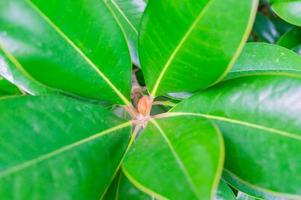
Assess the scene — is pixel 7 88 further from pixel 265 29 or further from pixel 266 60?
pixel 265 29

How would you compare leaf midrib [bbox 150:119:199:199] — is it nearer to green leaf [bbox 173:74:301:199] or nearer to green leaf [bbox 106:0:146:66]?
green leaf [bbox 173:74:301:199]

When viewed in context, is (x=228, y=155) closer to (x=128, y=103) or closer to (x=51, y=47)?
(x=128, y=103)

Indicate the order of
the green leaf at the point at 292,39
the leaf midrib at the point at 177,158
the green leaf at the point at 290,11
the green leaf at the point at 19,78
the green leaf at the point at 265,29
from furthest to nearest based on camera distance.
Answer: the green leaf at the point at 265,29
the green leaf at the point at 292,39
the green leaf at the point at 290,11
the green leaf at the point at 19,78
the leaf midrib at the point at 177,158

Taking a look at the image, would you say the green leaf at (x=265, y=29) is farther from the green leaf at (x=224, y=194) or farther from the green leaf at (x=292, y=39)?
the green leaf at (x=224, y=194)

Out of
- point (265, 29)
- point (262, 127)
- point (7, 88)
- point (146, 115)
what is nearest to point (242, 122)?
point (262, 127)

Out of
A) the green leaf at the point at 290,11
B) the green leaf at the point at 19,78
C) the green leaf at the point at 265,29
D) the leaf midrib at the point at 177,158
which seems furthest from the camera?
the green leaf at the point at 265,29

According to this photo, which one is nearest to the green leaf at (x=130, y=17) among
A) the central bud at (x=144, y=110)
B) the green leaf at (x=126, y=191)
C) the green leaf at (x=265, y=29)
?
the central bud at (x=144, y=110)
